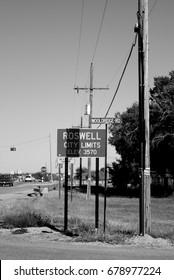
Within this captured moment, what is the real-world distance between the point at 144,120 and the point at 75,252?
4194 mm

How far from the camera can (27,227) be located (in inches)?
495

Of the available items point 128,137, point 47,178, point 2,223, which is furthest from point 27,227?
point 47,178

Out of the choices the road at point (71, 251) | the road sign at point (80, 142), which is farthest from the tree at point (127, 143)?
the road at point (71, 251)

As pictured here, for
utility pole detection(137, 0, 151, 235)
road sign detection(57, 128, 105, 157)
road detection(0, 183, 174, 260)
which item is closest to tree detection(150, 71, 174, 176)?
road sign detection(57, 128, 105, 157)

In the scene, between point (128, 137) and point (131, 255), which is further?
point (128, 137)

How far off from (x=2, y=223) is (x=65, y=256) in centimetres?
528

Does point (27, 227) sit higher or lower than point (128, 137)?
lower

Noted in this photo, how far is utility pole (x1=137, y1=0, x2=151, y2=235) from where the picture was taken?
11.0 metres

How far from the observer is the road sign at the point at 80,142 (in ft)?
40.1

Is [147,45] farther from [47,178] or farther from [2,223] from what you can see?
[47,178]

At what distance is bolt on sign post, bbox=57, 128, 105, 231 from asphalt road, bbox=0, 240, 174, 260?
2.72 meters

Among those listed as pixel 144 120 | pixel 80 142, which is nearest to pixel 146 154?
pixel 144 120

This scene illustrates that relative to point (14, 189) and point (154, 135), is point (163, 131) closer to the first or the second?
point (154, 135)

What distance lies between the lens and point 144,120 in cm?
1111
